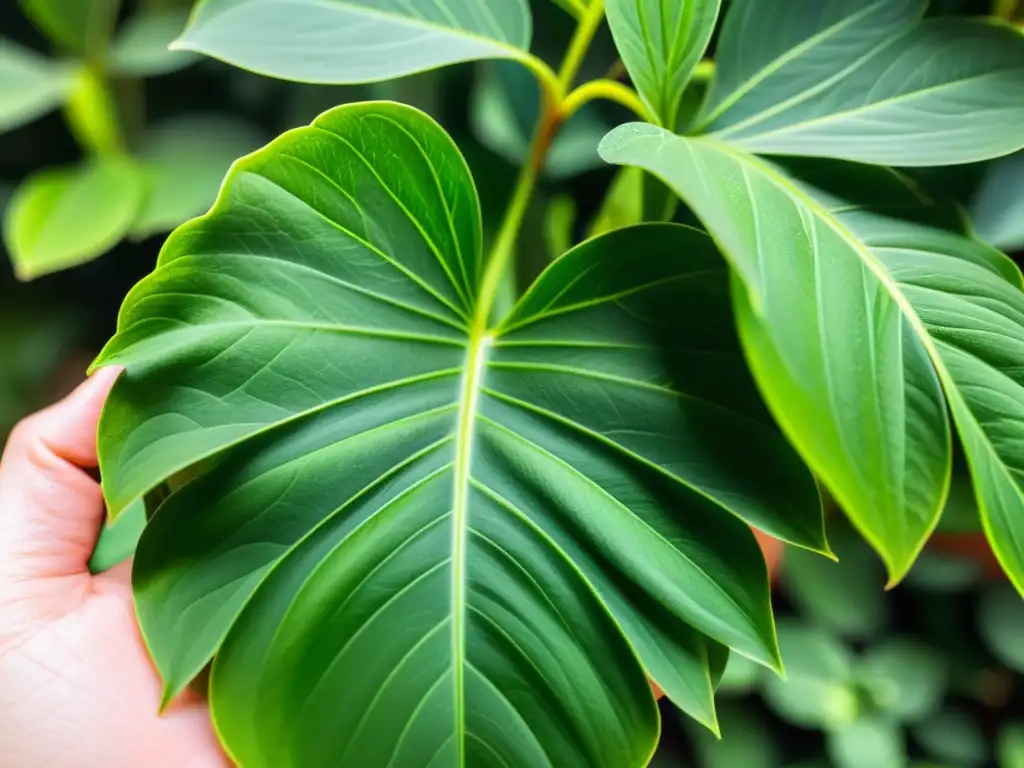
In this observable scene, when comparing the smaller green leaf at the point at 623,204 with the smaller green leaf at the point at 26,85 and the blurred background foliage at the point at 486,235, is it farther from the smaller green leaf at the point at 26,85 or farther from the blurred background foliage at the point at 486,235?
the smaller green leaf at the point at 26,85

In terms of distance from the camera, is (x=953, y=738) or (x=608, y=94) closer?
(x=608, y=94)

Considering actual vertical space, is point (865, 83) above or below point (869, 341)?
above

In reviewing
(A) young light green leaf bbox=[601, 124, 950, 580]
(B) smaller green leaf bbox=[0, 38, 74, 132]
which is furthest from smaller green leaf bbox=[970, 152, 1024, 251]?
(B) smaller green leaf bbox=[0, 38, 74, 132]

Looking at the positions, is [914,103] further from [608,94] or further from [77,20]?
[77,20]

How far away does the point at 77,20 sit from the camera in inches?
40.1

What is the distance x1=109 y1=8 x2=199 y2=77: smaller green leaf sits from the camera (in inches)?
39.7

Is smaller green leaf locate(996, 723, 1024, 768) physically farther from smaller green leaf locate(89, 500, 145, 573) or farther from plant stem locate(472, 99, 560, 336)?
smaller green leaf locate(89, 500, 145, 573)

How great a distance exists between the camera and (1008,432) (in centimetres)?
50

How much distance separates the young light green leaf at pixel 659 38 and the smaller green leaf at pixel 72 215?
2.08 ft

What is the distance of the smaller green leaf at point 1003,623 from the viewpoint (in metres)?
1.06

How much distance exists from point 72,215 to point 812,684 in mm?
1073

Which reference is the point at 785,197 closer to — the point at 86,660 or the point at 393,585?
the point at 393,585

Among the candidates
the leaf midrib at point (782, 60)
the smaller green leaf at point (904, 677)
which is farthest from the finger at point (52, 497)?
the smaller green leaf at point (904, 677)

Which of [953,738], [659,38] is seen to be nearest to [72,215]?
[659,38]
